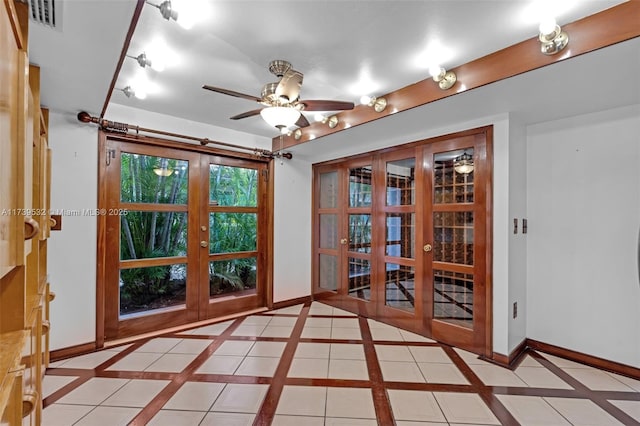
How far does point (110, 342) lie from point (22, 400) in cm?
204

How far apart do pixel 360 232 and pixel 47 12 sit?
132 inches

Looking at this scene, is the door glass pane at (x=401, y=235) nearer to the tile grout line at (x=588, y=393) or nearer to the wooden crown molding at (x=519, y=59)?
the wooden crown molding at (x=519, y=59)

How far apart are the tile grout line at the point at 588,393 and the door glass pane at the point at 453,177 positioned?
155 cm

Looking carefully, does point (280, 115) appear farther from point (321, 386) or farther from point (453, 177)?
point (321, 386)

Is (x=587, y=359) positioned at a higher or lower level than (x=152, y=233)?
lower

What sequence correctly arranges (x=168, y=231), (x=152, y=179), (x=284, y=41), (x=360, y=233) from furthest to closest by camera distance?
(x=360, y=233) → (x=168, y=231) → (x=152, y=179) → (x=284, y=41)

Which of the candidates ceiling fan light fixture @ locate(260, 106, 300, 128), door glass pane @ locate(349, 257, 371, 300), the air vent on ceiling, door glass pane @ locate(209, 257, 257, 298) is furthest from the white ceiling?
door glass pane @ locate(349, 257, 371, 300)

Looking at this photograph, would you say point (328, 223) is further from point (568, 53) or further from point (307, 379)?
point (568, 53)

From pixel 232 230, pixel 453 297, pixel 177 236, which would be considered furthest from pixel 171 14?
pixel 453 297

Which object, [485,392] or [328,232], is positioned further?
[328,232]

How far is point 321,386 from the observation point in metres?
2.22

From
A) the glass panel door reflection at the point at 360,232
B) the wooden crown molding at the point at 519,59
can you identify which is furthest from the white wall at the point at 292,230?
the wooden crown molding at the point at 519,59

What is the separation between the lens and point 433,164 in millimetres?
3100

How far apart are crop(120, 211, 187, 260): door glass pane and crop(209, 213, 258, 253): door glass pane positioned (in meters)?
0.35
